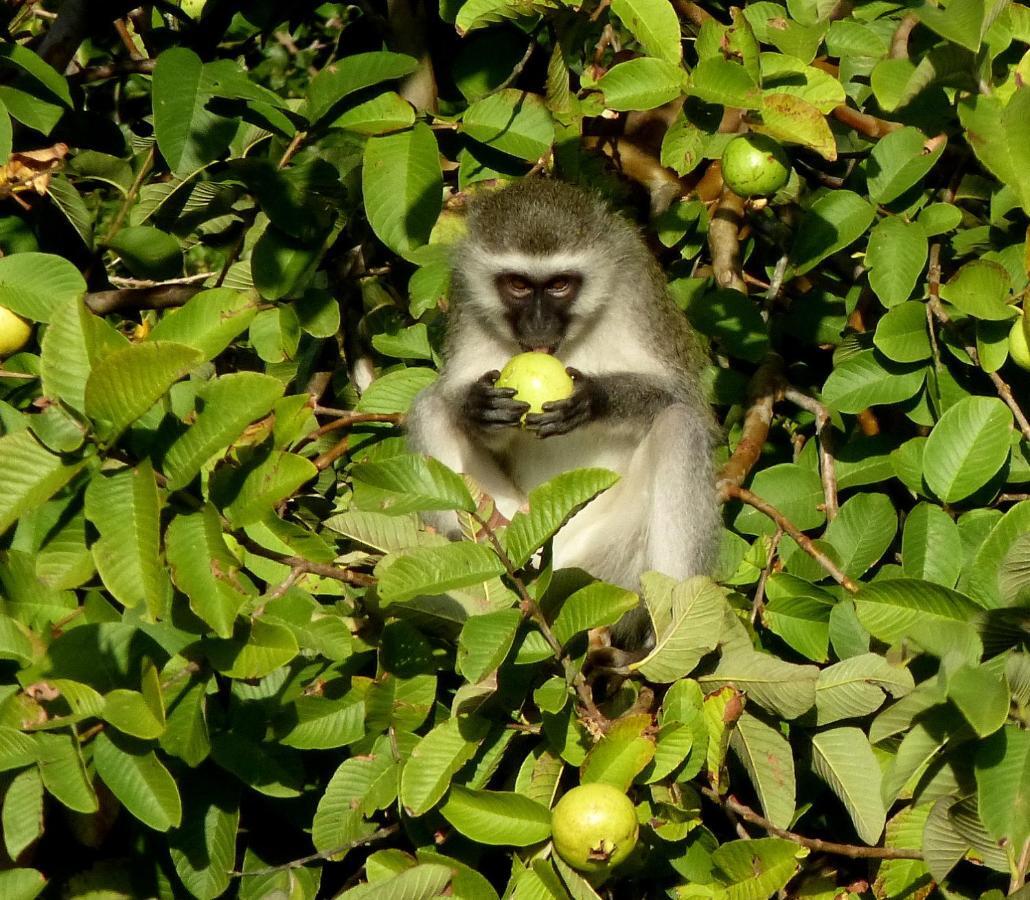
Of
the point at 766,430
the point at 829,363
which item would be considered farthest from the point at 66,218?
the point at 829,363

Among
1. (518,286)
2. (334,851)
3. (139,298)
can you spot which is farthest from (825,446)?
(139,298)

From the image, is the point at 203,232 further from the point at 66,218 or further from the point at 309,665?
the point at 309,665

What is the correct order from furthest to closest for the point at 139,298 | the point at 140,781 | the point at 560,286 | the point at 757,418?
the point at 560,286
the point at 757,418
the point at 139,298
the point at 140,781

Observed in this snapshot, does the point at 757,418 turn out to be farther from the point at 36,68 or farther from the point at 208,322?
the point at 36,68

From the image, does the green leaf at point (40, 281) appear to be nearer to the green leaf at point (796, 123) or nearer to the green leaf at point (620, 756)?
the green leaf at point (620, 756)

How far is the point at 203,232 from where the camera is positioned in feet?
15.2

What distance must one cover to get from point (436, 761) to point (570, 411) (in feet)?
5.37

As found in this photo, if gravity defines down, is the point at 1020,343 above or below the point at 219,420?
below

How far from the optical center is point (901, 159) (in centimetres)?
370

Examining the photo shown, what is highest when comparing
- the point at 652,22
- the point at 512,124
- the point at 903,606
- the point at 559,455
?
the point at 652,22

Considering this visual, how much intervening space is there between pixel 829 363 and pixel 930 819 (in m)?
2.27

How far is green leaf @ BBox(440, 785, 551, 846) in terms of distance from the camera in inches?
111

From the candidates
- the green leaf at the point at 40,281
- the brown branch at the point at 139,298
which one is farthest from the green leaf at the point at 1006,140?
the brown branch at the point at 139,298

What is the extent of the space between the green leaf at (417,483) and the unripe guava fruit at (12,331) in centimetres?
126
